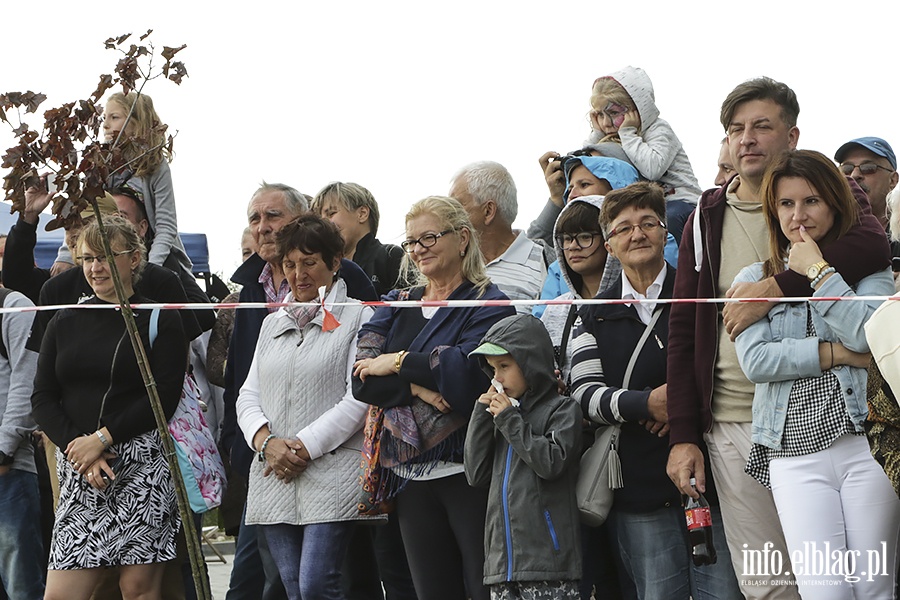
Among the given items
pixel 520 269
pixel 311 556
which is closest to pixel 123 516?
pixel 311 556

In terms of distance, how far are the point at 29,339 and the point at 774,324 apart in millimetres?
3805

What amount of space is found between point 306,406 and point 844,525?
2383 millimetres

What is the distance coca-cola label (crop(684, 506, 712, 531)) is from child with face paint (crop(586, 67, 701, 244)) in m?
1.88

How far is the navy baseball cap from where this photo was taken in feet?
19.1

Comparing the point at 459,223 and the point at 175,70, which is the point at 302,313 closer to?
the point at 459,223

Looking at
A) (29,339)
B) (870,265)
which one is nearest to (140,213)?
(29,339)

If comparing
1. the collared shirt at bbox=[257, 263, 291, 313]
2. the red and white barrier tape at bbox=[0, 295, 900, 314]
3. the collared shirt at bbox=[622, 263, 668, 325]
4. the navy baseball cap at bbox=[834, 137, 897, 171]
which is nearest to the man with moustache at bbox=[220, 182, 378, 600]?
the collared shirt at bbox=[257, 263, 291, 313]

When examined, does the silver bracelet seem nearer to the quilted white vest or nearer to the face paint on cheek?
the quilted white vest

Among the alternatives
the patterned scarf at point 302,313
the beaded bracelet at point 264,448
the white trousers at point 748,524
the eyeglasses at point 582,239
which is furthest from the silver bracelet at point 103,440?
the white trousers at point 748,524

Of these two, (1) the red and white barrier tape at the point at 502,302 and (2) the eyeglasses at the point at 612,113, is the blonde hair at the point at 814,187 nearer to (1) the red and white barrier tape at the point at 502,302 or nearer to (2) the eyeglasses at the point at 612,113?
(1) the red and white barrier tape at the point at 502,302

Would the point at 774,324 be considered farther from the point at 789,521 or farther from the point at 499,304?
the point at 499,304

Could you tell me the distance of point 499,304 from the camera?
488 centimetres

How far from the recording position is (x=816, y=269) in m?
3.93

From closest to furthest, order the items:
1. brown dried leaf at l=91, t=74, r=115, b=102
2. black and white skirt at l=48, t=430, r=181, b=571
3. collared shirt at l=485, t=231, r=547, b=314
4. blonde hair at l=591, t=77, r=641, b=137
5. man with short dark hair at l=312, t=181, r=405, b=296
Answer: brown dried leaf at l=91, t=74, r=115, b=102
black and white skirt at l=48, t=430, r=181, b=571
collared shirt at l=485, t=231, r=547, b=314
blonde hair at l=591, t=77, r=641, b=137
man with short dark hair at l=312, t=181, r=405, b=296
